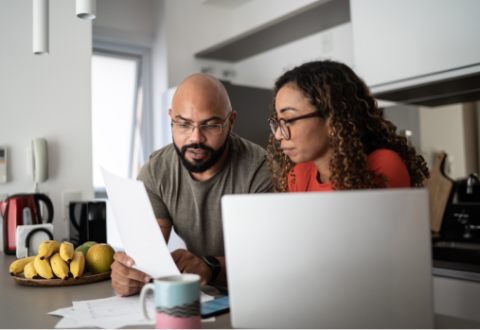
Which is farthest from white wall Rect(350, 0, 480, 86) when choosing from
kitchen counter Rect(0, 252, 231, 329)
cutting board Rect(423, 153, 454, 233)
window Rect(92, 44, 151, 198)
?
window Rect(92, 44, 151, 198)

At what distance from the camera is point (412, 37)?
202cm

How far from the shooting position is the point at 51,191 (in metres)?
2.16

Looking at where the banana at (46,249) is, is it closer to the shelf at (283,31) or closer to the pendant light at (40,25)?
the pendant light at (40,25)

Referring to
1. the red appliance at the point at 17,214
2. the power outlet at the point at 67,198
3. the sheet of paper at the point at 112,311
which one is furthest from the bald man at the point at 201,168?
the power outlet at the point at 67,198

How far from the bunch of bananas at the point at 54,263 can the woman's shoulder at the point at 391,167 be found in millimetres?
851

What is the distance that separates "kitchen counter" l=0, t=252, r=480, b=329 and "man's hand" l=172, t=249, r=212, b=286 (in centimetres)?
3

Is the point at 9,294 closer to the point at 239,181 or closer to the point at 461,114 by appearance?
the point at 239,181

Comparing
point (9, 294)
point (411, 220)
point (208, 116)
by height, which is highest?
point (208, 116)

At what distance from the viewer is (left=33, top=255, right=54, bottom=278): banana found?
1.13m

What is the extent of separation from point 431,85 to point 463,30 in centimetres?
30

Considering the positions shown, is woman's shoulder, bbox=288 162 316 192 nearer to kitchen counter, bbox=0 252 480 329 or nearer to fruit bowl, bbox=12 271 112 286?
kitchen counter, bbox=0 252 480 329

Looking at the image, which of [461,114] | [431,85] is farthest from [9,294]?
[461,114]

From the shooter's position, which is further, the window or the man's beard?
the window

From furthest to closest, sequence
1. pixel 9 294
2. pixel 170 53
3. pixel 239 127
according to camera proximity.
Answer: pixel 170 53 → pixel 239 127 → pixel 9 294
